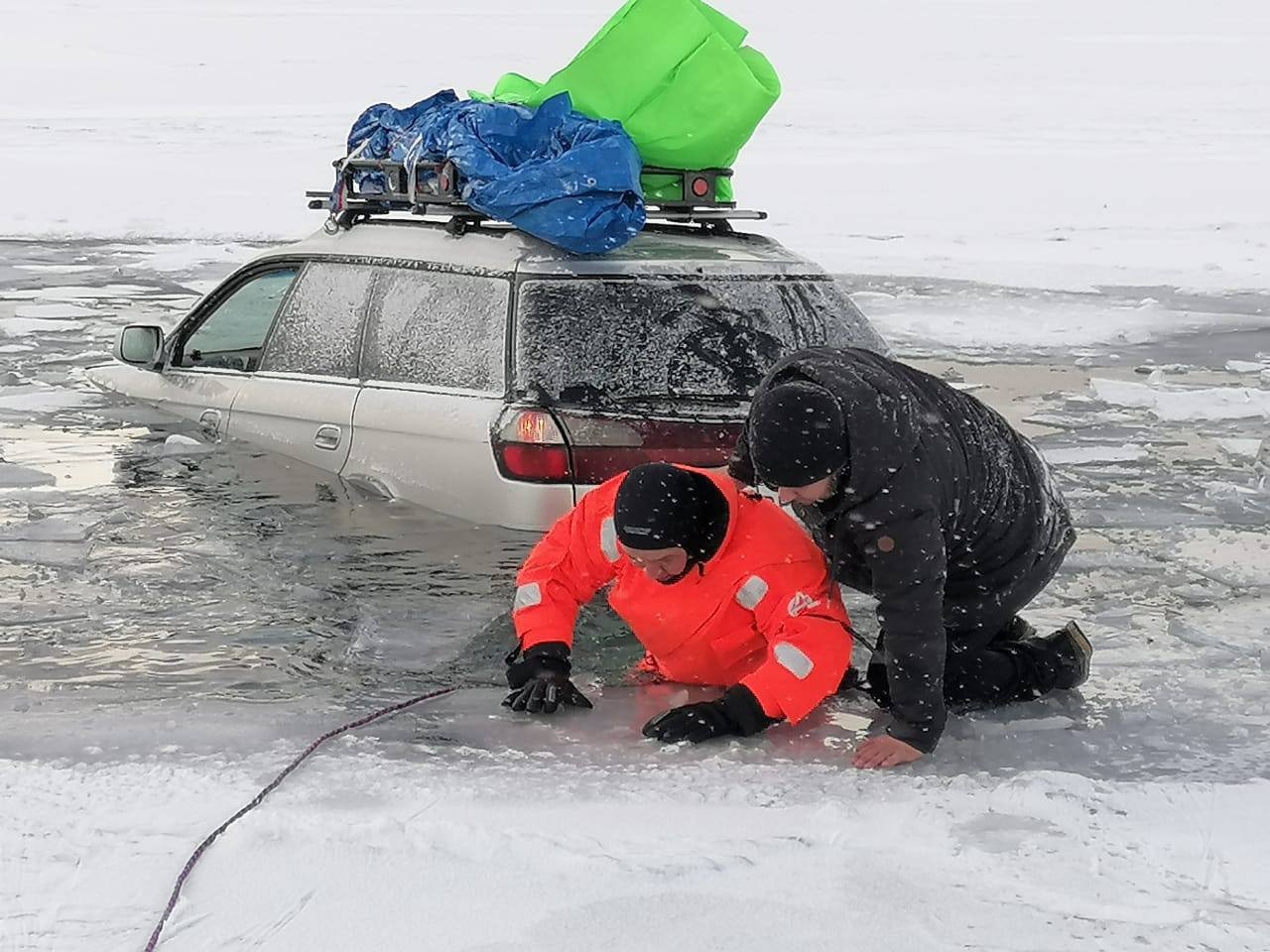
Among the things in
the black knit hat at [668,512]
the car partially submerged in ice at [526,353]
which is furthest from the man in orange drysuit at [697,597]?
the car partially submerged in ice at [526,353]

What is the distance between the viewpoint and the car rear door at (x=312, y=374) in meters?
6.21

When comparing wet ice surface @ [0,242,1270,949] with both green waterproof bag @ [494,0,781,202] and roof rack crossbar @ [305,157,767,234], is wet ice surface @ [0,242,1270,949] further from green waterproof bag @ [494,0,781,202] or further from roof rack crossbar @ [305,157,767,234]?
green waterproof bag @ [494,0,781,202]

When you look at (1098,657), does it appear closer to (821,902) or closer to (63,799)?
(821,902)

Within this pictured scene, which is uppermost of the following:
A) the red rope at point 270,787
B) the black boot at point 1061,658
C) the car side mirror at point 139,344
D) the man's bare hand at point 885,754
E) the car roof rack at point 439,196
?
the car roof rack at point 439,196

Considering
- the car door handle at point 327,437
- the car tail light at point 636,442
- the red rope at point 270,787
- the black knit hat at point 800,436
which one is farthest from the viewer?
the car door handle at point 327,437

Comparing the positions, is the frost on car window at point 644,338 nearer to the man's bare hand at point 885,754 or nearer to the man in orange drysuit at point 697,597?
the man in orange drysuit at point 697,597

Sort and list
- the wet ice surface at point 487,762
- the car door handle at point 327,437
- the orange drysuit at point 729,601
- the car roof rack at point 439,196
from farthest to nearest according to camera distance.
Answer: the car door handle at point 327,437
the car roof rack at point 439,196
the orange drysuit at point 729,601
the wet ice surface at point 487,762

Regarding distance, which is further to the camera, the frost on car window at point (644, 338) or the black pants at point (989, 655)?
the frost on car window at point (644, 338)

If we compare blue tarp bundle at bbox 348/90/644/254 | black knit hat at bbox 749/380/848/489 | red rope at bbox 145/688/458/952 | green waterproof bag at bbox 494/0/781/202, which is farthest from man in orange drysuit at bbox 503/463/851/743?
green waterproof bag at bbox 494/0/781/202

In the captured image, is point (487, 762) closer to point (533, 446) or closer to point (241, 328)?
→ point (533, 446)

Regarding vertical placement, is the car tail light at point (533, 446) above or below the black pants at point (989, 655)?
above

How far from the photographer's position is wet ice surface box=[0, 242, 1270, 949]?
11.8ft

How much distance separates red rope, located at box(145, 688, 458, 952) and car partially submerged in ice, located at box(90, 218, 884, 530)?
0.90 metres

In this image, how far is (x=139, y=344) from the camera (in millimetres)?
7121
